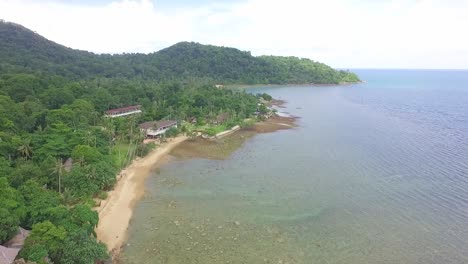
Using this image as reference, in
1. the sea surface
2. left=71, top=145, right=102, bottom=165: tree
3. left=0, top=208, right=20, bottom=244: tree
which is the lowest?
the sea surface

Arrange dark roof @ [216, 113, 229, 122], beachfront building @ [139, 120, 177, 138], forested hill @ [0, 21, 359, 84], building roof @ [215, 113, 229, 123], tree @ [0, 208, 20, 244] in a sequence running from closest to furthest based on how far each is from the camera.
Result: 1. tree @ [0, 208, 20, 244]
2. beachfront building @ [139, 120, 177, 138]
3. building roof @ [215, 113, 229, 123]
4. dark roof @ [216, 113, 229, 122]
5. forested hill @ [0, 21, 359, 84]

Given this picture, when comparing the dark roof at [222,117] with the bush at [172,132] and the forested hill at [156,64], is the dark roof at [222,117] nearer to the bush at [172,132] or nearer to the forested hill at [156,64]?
the bush at [172,132]

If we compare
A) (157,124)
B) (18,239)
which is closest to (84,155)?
(18,239)

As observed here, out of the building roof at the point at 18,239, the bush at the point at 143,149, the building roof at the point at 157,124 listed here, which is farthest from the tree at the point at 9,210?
the building roof at the point at 157,124

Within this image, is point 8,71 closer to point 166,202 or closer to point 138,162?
point 138,162

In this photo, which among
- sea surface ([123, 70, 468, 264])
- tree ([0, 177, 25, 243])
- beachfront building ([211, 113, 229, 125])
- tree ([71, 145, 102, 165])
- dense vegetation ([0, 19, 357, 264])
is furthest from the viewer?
beachfront building ([211, 113, 229, 125])

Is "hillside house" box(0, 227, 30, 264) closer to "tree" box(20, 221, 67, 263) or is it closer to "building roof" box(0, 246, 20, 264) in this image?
"building roof" box(0, 246, 20, 264)

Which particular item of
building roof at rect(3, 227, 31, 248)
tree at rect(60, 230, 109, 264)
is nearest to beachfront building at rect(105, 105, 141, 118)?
building roof at rect(3, 227, 31, 248)
